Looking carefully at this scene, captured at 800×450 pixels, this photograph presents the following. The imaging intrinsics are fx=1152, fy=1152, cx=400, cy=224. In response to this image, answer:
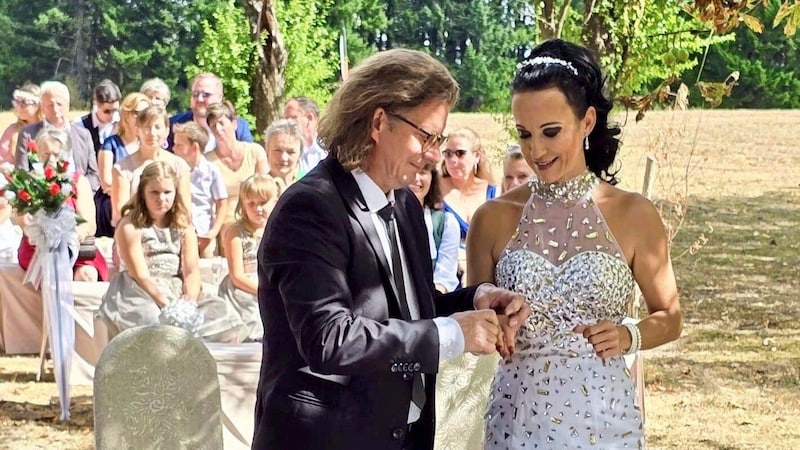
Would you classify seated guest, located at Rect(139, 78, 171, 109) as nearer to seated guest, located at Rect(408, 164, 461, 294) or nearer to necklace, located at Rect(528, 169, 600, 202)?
seated guest, located at Rect(408, 164, 461, 294)

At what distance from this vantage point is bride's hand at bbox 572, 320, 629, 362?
296cm

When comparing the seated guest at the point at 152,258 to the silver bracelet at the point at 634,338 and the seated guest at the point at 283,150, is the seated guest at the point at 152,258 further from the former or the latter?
the silver bracelet at the point at 634,338

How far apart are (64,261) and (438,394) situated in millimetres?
4113

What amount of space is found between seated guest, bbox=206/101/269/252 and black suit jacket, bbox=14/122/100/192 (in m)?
1.20

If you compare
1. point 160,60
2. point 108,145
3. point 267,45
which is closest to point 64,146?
point 108,145

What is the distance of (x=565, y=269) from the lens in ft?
10.0

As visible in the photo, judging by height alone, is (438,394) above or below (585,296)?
below

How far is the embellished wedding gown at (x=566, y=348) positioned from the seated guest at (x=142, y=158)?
16.6 feet

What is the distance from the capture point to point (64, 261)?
7.26 m

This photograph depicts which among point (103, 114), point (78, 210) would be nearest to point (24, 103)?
point (103, 114)

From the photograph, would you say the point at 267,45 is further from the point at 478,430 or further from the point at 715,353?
the point at 478,430

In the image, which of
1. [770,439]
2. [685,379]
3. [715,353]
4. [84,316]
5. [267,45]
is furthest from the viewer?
[267,45]

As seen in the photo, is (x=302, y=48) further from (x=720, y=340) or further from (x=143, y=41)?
(x=143, y=41)

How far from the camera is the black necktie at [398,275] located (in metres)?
2.47
